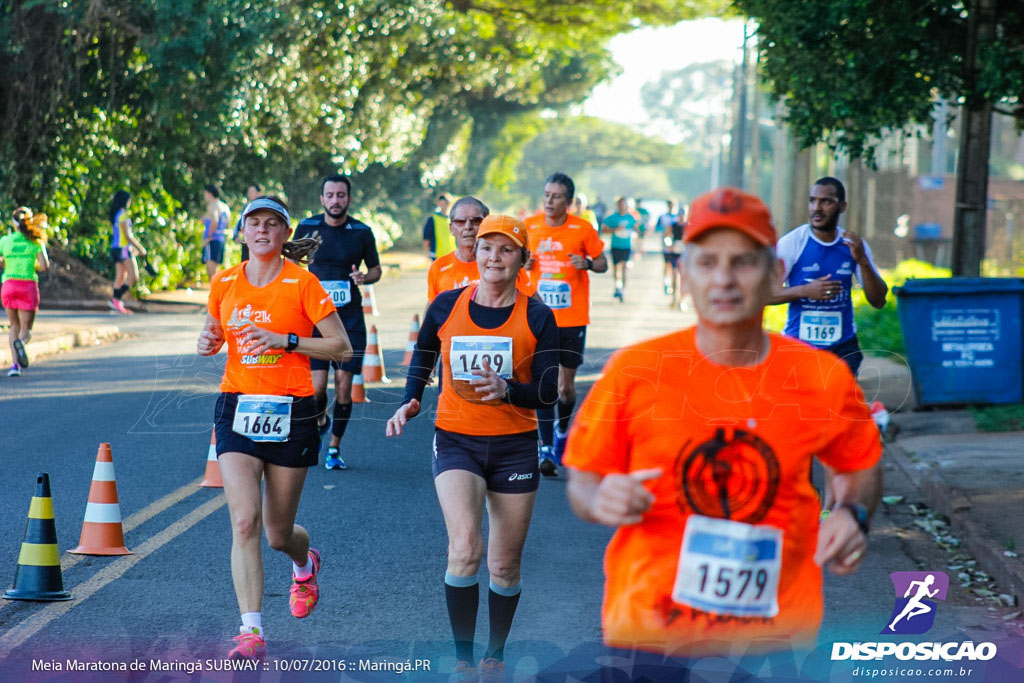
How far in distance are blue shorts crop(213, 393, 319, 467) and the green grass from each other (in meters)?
7.53

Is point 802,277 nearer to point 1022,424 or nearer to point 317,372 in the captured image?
point 317,372

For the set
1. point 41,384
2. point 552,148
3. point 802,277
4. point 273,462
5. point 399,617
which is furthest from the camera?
point 552,148

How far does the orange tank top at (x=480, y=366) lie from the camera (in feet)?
17.6

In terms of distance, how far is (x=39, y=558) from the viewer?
6.16 m

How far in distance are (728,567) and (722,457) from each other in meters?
0.24

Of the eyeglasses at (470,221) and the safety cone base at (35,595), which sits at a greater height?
the eyeglasses at (470,221)

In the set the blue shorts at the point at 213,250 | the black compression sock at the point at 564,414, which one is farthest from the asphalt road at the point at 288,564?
the blue shorts at the point at 213,250

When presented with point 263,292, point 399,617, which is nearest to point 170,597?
point 399,617

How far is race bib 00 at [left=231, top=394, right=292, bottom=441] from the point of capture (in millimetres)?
5562

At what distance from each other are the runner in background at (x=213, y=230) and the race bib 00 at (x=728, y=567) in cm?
2217

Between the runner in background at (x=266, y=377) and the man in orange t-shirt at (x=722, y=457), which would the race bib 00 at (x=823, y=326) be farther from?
the man in orange t-shirt at (x=722, y=457)

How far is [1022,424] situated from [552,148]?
111m

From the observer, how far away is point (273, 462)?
18.5 ft

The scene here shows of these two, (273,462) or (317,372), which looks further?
(317,372)
